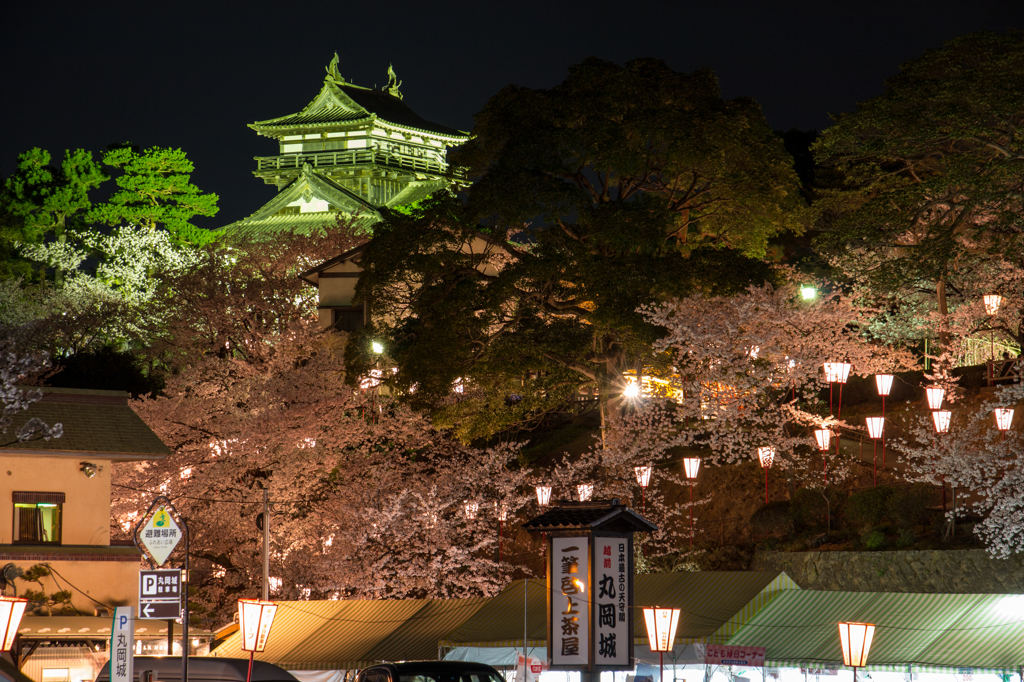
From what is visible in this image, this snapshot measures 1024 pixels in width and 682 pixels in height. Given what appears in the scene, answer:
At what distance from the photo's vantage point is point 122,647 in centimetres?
1307

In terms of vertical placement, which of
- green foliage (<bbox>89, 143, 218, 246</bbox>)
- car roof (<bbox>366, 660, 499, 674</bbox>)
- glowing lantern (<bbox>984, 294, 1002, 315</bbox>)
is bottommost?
car roof (<bbox>366, 660, 499, 674</bbox>)

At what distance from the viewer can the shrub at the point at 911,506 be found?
2255 cm

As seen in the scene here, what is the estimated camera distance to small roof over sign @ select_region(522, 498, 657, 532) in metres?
14.5

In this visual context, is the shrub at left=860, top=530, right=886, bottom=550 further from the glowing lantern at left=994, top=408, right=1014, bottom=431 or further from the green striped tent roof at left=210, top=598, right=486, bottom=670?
the green striped tent roof at left=210, top=598, right=486, bottom=670

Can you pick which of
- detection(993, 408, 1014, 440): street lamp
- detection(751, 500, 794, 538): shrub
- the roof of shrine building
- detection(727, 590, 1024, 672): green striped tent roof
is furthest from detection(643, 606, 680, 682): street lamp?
the roof of shrine building

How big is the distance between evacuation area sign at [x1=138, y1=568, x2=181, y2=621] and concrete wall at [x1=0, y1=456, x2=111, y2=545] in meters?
9.17

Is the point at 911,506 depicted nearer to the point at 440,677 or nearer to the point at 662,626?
the point at 662,626

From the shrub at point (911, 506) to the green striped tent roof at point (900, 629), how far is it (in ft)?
15.2

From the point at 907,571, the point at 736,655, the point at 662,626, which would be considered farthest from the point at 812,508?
the point at 662,626

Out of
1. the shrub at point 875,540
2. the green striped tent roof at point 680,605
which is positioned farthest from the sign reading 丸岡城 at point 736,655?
the shrub at point 875,540

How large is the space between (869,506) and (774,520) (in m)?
2.37

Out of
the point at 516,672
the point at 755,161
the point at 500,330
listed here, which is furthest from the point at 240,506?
the point at 755,161

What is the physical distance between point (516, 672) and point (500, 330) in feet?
31.7

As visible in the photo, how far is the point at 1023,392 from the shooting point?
69.1 ft
